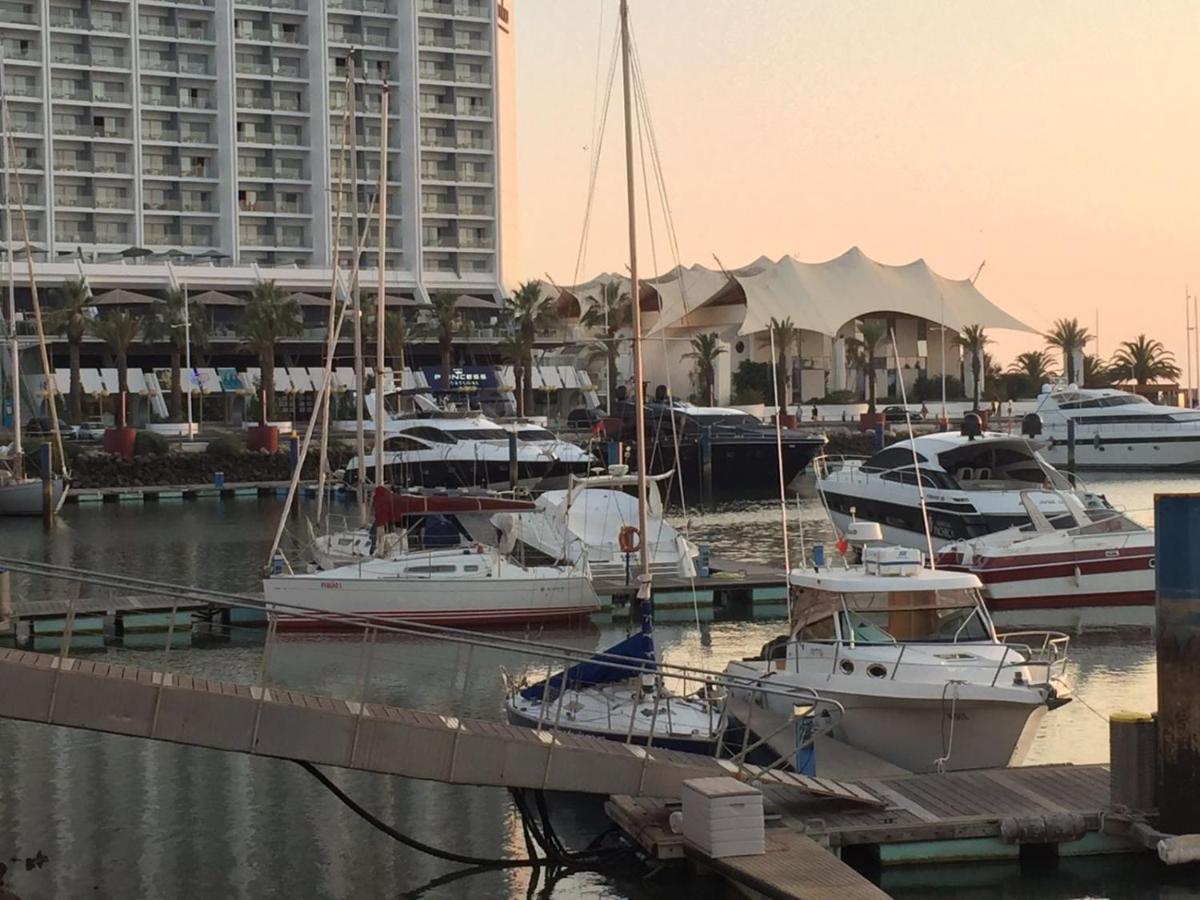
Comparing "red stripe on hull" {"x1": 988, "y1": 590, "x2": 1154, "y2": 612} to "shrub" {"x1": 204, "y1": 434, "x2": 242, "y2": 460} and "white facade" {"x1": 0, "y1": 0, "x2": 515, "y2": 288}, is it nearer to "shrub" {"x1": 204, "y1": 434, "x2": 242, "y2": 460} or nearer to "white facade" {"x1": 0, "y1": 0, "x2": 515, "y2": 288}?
"shrub" {"x1": 204, "y1": 434, "x2": 242, "y2": 460}

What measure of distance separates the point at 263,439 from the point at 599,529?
2009 inches

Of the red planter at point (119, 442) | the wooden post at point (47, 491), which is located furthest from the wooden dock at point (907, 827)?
the red planter at point (119, 442)

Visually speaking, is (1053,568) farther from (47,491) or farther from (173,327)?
(173,327)

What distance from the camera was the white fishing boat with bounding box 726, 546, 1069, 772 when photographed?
20.9m

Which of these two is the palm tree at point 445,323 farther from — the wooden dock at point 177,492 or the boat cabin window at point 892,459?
the boat cabin window at point 892,459

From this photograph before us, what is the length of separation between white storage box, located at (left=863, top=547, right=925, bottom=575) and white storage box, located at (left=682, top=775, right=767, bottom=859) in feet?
19.4

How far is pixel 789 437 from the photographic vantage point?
8175 cm

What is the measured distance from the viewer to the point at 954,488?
46.6 m

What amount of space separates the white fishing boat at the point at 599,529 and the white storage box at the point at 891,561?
16.3 m

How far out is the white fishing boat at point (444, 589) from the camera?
3506 centimetres

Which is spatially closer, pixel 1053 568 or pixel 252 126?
pixel 1053 568

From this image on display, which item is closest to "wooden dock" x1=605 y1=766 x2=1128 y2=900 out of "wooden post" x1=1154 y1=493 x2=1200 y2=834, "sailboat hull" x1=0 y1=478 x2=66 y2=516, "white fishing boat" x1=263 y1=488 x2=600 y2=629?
"wooden post" x1=1154 y1=493 x2=1200 y2=834

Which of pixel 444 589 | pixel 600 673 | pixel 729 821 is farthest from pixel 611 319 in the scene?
pixel 729 821

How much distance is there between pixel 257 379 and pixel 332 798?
96.1m
